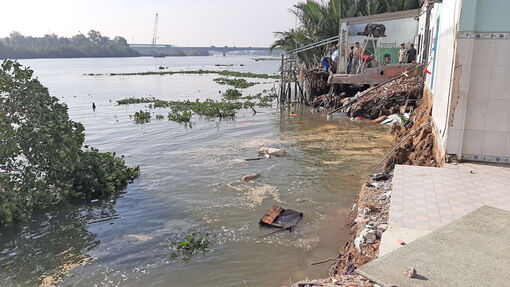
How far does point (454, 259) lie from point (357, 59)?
760 inches

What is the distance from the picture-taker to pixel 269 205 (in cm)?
888

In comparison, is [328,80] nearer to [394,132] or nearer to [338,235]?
[394,132]

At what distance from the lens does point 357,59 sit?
21516 mm

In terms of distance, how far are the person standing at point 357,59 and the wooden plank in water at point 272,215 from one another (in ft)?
49.5

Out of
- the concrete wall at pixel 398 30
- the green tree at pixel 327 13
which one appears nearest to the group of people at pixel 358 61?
the concrete wall at pixel 398 30

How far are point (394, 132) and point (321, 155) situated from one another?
4.17 metres

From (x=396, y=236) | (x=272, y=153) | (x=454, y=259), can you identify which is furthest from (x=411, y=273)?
(x=272, y=153)

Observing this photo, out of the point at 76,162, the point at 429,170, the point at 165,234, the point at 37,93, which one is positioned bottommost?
the point at 165,234

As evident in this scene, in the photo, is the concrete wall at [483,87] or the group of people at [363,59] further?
the group of people at [363,59]

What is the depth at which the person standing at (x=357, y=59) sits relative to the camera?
21.1 meters

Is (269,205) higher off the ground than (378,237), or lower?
lower

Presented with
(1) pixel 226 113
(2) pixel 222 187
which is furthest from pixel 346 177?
(1) pixel 226 113

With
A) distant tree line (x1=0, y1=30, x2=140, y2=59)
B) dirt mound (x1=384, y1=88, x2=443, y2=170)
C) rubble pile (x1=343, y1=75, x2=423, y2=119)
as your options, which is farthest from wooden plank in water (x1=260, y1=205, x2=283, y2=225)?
distant tree line (x1=0, y1=30, x2=140, y2=59)

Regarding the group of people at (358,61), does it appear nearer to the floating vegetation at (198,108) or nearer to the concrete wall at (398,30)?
the concrete wall at (398,30)
